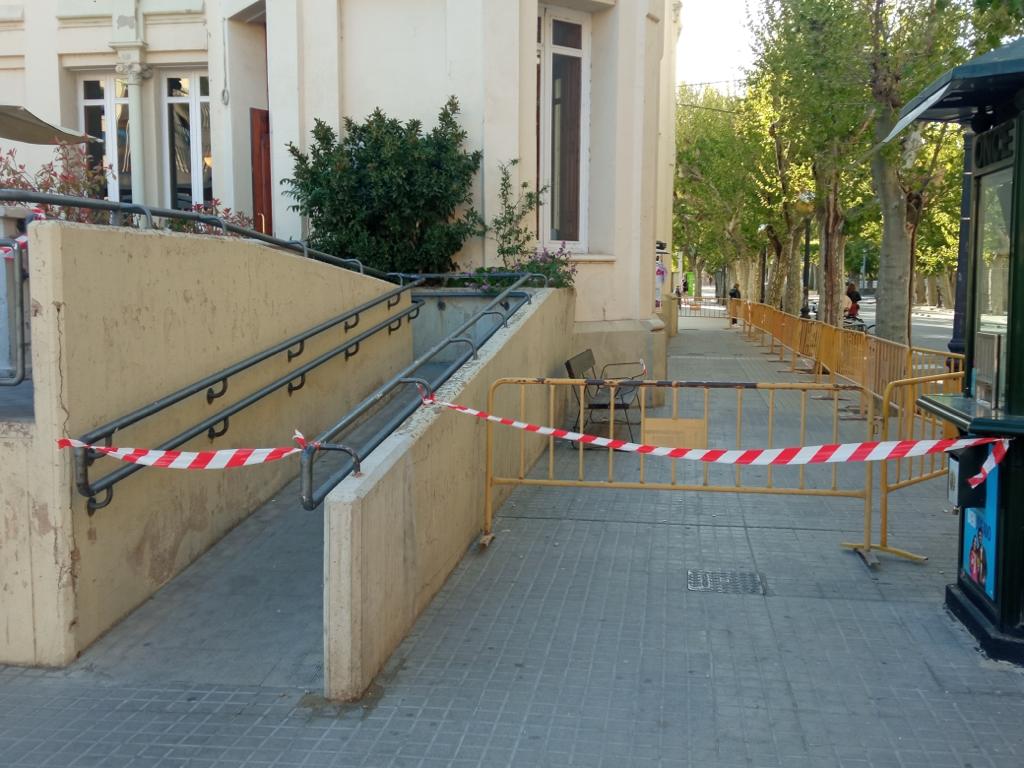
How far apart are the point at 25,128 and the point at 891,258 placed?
12.0m

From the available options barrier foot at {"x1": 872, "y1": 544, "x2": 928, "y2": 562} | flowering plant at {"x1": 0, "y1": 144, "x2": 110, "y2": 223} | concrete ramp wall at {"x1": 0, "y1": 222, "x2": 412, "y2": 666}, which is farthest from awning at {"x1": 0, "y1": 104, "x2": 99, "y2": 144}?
barrier foot at {"x1": 872, "y1": 544, "x2": 928, "y2": 562}

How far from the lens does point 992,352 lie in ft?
18.5

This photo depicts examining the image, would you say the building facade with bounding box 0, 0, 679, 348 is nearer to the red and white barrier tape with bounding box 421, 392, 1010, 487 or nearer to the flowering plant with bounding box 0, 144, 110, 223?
the flowering plant with bounding box 0, 144, 110, 223

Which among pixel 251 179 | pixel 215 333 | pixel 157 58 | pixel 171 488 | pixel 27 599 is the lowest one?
pixel 27 599

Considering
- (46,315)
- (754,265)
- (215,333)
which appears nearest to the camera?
(46,315)

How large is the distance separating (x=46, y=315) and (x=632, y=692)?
344cm

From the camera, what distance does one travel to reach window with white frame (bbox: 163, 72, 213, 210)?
52.0 ft

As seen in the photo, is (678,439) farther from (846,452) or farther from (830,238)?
(830,238)

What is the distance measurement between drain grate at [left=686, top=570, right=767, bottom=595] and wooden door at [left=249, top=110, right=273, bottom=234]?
9.17 meters

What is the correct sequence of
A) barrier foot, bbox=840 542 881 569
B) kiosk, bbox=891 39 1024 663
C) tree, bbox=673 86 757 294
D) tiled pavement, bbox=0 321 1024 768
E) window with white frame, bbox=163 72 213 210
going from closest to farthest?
1. tiled pavement, bbox=0 321 1024 768
2. kiosk, bbox=891 39 1024 663
3. barrier foot, bbox=840 542 881 569
4. window with white frame, bbox=163 72 213 210
5. tree, bbox=673 86 757 294

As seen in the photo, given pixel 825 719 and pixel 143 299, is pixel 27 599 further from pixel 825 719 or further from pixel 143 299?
pixel 825 719

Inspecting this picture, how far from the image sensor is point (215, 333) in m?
6.88

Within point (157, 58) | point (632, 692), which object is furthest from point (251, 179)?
point (632, 692)

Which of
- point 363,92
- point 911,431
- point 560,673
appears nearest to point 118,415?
point 560,673
